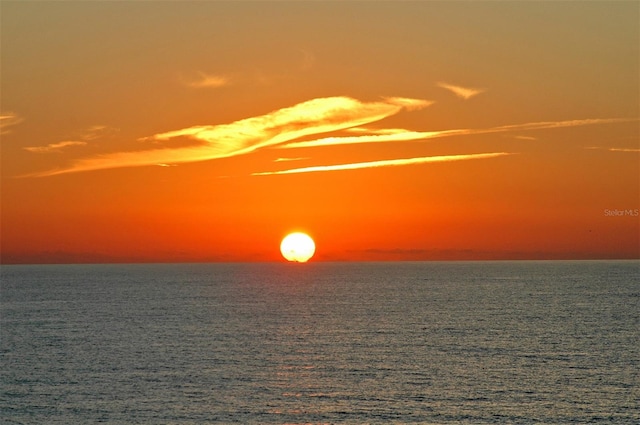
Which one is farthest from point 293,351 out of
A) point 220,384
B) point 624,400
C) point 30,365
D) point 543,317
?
point 543,317

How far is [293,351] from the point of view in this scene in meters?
111

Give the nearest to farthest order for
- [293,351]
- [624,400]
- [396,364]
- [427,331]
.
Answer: [624,400] < [396,364] < [293,351] < [427,331]

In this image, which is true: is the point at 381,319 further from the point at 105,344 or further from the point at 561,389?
the point at 561,389

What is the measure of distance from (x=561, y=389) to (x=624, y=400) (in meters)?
→ 6.66

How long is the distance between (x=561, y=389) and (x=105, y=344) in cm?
7155

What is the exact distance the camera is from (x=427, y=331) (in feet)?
450

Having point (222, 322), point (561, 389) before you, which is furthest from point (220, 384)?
point (222, 322)

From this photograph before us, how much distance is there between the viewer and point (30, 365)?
9919 cm

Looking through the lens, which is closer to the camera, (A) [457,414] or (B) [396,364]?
(A) [457,414]

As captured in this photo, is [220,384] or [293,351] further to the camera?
[293,351]

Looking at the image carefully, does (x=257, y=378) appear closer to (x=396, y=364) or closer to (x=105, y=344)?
(x=396, y=364)

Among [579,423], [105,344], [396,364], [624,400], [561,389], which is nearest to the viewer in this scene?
[579,423]

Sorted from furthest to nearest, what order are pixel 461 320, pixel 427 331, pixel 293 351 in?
pixel 461 320 < pixel 427 331 < pixel 293 351

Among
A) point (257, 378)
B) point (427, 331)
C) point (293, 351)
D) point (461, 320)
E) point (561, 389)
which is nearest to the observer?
point (561, 389)
